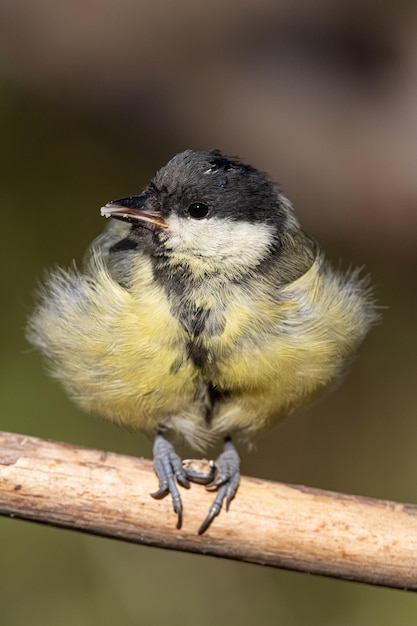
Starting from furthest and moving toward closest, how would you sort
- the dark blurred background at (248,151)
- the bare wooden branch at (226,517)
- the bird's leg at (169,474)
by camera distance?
the dark blurred background at (248,151) → the bird's leg at (169,474) → the bare wooden branch at (226,517)

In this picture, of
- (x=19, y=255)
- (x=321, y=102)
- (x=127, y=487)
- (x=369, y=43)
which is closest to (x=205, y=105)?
(x=321, y=102)

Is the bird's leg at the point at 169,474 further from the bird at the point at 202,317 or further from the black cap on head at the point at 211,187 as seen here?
the black cap on head at the point at 211,187

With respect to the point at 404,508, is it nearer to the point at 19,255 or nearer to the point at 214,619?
the point at 214,619

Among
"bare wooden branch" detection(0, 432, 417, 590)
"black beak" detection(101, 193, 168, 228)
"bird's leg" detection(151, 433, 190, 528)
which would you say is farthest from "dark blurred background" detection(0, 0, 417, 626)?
"black beak" detection(101, 193, 168, 228)

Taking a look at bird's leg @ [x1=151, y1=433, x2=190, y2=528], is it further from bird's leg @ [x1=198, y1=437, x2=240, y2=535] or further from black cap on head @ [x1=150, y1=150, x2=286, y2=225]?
black cap on head @ [x1=150, y1=150, x2=286, y2=225]

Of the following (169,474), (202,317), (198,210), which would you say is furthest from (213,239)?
(169,474)

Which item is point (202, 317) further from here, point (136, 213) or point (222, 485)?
point (222, 485)

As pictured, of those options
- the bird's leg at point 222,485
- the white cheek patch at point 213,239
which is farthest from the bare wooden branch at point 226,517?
the white cheek patch at point 213,239
